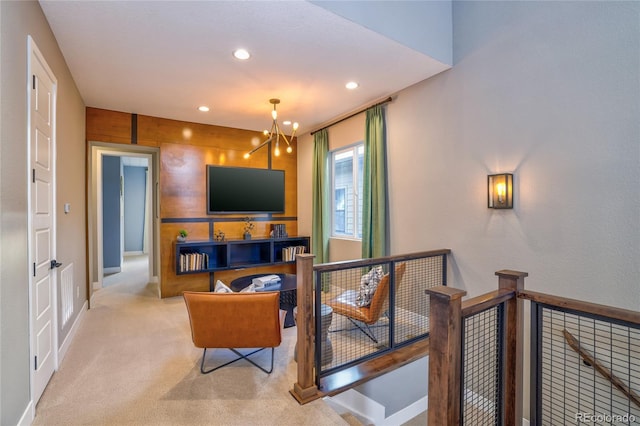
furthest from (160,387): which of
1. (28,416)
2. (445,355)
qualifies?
(445,355)

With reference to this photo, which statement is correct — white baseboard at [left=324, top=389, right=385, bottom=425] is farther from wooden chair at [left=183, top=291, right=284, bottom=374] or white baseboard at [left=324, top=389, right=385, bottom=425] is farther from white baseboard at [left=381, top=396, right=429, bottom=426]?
wooden chair at [left=183, top=291, right=284, bottom=374]

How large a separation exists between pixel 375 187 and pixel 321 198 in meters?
1.40

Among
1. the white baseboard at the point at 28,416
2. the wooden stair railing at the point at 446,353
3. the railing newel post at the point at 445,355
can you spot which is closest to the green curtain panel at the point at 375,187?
the wooden stair railing at the point at 446,353

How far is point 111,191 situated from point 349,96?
6.20m

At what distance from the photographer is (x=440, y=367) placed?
1.48 m

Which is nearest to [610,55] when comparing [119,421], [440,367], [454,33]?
[454,33]

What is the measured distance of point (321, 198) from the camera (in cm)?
536

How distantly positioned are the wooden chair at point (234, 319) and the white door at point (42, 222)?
1000mm

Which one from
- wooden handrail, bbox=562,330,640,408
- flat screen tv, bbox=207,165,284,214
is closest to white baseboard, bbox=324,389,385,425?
wooden handrail, bbox=562,330,640,408

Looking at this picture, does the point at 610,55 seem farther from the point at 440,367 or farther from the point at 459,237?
the point at 440,367

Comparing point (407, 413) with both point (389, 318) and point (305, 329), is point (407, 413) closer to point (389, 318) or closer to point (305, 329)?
point (389, 318)

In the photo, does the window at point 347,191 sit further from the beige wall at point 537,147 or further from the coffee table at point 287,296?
the coffee table at point 287,296

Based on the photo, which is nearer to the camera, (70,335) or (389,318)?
(389,318)

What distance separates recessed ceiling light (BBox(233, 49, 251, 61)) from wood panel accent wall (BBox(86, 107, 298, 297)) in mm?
2528
